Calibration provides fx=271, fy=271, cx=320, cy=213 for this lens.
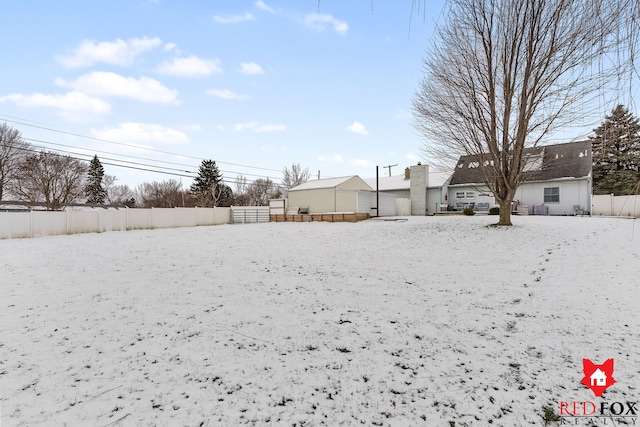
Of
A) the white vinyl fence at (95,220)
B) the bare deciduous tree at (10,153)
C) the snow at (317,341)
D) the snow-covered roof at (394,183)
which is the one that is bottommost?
the snow at (317,341)

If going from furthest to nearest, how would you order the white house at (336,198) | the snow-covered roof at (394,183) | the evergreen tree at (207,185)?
the evergreen tree at (207,185), the snow-covered roof at (394,183), the white house at (336,198)

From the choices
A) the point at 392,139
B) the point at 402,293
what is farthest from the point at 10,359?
the point at 392,139

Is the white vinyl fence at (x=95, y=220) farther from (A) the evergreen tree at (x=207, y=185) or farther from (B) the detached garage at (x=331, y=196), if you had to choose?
(A) the evergreen tree at (x=207, y=185)

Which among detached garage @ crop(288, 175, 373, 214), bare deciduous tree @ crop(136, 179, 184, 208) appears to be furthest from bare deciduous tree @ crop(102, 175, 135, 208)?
detached garage @ crop(288, 175, 373, 214)

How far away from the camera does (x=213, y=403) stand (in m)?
2.05

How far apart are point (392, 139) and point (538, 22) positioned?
5124mm

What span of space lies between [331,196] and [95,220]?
1522cm

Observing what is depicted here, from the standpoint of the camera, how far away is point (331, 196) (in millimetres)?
21750

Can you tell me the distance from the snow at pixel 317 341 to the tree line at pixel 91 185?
2618 cm

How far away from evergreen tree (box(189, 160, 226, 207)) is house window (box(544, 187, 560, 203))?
34855 mm

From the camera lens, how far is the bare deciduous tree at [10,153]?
888 inches

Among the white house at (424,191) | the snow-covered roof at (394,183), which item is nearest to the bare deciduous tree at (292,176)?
the snow-covered roof at (394,183)

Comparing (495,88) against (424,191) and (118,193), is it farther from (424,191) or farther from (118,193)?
(118,193)

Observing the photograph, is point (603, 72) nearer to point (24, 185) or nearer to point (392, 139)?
point (392, 139)
